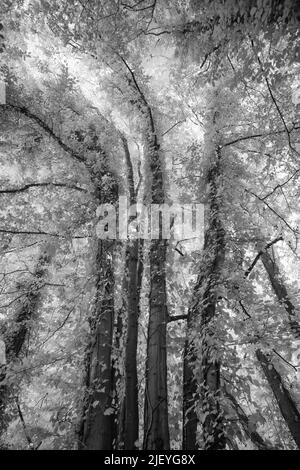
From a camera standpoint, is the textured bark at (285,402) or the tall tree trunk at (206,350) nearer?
the tall tree trunk at (206,350)

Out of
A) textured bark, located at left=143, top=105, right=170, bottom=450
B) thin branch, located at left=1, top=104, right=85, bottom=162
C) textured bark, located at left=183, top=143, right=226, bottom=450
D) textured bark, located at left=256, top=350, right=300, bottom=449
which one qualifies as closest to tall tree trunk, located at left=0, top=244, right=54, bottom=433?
thin branch, located at left=1, top=104, right=85, bottom=162

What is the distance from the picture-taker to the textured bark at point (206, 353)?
3.70 metres

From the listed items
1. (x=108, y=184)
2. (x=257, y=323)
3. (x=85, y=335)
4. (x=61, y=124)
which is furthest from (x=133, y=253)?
(x=61, y=124)

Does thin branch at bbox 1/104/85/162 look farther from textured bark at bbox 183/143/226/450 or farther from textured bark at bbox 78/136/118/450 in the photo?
textured bark at bbox 183/143/226/450

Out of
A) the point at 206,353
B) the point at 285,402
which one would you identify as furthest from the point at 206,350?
the point at 285,402

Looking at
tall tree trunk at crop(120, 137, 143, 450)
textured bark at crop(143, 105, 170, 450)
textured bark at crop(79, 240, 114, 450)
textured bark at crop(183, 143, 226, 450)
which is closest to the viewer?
textured bark at crop(183, 143, 226, 450)

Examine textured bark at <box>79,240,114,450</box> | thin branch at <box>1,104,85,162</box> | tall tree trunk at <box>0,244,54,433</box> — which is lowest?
textured bark at <box>79,240,114,450</box>

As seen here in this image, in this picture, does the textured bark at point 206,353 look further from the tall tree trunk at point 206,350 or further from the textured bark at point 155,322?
the textured bark at point 155,322

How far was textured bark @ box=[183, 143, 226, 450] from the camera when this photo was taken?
3.70 meters

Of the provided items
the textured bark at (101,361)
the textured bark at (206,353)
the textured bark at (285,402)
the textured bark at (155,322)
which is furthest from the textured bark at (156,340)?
the textured bark at (285,402)

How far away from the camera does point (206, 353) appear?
166 inches

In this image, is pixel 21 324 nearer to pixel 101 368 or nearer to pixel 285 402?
pixel 101 368

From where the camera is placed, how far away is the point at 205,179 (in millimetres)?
6609

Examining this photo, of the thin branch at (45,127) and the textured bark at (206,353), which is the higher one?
the thin branch at (45,127)
